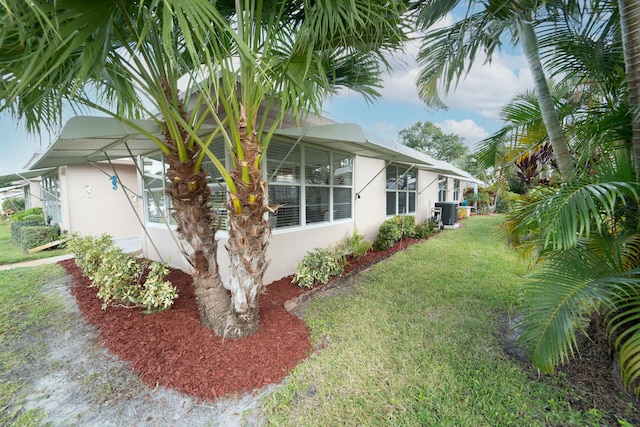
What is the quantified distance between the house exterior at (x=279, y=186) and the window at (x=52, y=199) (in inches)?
9.2

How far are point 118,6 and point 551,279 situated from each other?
4.21 metres

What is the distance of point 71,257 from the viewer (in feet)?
25.9

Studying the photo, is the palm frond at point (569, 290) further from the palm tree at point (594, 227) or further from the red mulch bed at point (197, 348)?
the red mulch bed at point (197, 348)

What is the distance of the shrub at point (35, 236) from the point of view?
9.02 m

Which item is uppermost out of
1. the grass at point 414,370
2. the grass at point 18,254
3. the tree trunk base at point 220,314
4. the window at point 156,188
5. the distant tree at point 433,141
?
the distant tree at point 433,141

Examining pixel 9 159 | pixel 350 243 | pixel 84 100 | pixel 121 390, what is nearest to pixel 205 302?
pixel 121 390

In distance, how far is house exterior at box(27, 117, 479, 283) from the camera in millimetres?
3930

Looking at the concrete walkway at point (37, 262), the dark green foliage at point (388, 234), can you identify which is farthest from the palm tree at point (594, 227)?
the concrete walkway at point (37, 262)

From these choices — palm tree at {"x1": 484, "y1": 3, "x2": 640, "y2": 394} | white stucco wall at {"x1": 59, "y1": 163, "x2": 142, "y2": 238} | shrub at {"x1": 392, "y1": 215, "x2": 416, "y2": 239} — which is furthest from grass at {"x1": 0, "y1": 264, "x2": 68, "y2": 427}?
shrub at {"x1": 392, "y1": 215, "x2": 416, "y2": 239}

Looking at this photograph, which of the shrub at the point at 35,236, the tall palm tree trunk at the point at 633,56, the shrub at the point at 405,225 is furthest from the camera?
the shrub at the point at 405,225

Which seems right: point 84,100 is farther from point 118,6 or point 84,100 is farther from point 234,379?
point 234,379

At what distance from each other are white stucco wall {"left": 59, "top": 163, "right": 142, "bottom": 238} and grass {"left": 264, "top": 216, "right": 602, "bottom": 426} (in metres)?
8.62

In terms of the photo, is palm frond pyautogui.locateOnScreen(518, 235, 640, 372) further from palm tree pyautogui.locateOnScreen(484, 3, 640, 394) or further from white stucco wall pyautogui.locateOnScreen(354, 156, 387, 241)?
white stucco wall pyautogui.locateOnScreen(354, 156, 387, 241)

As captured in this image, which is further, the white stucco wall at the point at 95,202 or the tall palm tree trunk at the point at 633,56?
the white stucco wall at the point at 95,202
